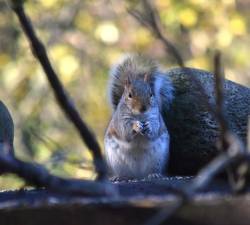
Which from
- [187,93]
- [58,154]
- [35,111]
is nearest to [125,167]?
[187,93]

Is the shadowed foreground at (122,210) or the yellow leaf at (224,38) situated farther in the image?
the yellow leaf at (224,38)

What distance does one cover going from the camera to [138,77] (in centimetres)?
286

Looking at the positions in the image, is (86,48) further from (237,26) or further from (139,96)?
(139,96)

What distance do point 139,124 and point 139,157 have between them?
0.44ft

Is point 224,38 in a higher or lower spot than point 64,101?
higher

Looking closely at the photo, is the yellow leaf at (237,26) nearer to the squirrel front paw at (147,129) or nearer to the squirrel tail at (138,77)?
the squirrel tail at (138,77)

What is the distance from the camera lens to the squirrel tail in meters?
2.68

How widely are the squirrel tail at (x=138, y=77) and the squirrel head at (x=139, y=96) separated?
3 centimetres

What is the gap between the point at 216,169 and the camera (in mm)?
873

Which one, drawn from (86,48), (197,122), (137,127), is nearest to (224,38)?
(86,48)

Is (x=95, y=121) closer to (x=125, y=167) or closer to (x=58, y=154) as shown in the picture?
(x=125, y=167)

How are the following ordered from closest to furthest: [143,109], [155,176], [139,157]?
[155,176] < [139,157] < [143,109]

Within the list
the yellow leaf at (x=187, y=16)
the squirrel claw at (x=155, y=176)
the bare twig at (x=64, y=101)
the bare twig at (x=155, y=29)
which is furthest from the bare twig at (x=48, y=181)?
the yellow leaf at (x=187, y=16)

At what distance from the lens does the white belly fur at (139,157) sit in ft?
8.33
